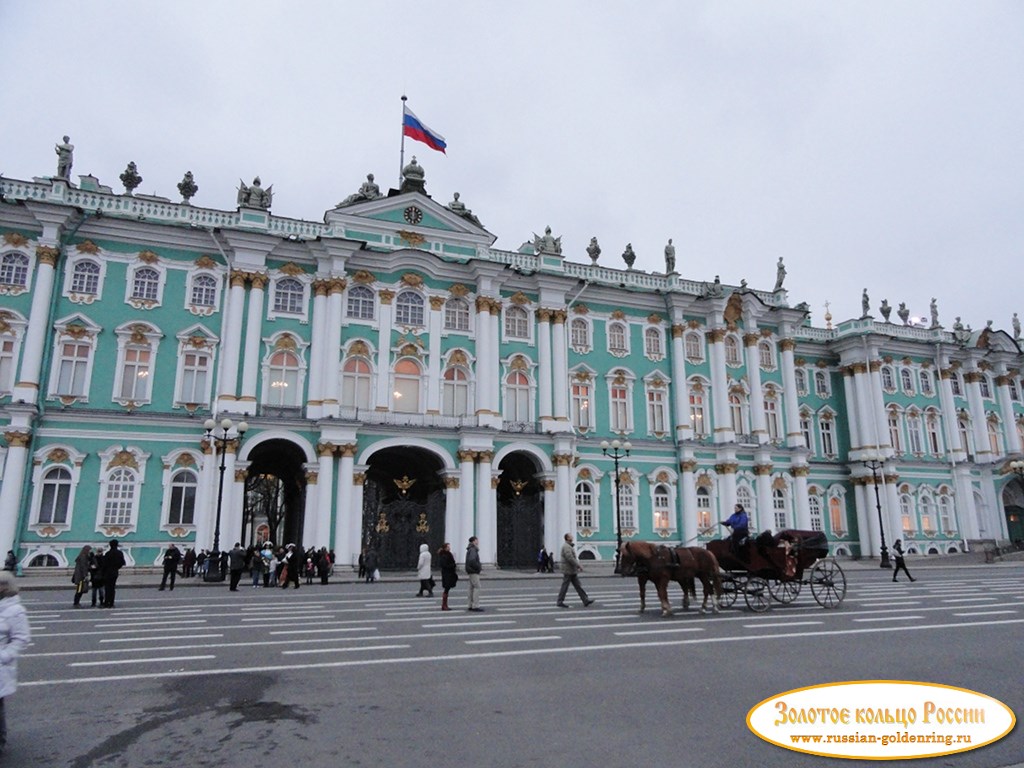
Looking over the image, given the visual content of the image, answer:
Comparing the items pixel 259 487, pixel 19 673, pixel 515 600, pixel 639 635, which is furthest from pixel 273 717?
pixel 259 487

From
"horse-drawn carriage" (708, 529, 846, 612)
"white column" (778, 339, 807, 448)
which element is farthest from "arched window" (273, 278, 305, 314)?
"white column" (778, 339, 807, 448)

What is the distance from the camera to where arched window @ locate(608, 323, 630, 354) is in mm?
41938

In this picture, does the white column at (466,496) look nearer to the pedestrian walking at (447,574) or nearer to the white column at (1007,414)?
the pedestrian walking at (447,574)

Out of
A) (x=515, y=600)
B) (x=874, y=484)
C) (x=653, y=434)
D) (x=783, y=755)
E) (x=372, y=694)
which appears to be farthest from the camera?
(x=874, y=484)

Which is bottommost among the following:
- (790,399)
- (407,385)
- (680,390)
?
(407,385)

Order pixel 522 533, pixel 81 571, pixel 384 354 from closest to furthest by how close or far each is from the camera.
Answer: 1. pixel 81 571
2. pixel 384 354
3. pixel 522 533

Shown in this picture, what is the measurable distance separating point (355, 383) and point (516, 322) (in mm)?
9793

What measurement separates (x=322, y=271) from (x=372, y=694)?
30.0 metres

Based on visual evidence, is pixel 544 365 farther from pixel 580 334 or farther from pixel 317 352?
pixel 317 352

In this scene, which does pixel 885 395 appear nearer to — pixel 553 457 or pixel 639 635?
pixel 553 457

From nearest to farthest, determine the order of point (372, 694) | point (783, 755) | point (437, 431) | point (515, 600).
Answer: point (783, 755), point (372, 694), point (515, 600), point (437, 431)

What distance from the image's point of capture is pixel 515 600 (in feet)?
67.4

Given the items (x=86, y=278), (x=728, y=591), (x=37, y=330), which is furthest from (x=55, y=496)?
(x=728, y=591)

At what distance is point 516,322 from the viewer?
3966 cm
